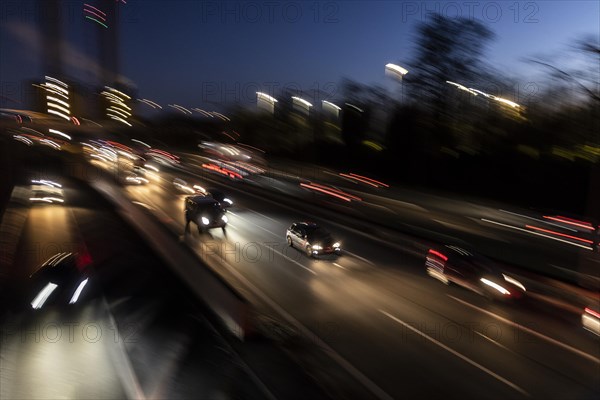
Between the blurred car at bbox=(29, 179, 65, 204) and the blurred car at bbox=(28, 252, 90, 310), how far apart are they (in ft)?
59.3

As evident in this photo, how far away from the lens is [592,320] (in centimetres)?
1079

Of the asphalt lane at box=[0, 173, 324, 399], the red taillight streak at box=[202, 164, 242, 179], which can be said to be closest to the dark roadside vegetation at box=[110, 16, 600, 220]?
the red taillight streak at box=[202, 164, 242, 179]

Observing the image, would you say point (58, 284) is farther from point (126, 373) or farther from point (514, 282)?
point (514, 282)

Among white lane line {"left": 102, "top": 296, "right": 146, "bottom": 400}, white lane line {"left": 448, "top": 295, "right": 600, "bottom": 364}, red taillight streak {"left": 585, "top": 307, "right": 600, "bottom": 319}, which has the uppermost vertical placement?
red taillight streak {"left": 585, "top": 307, "right": 600, "bottom": 319}

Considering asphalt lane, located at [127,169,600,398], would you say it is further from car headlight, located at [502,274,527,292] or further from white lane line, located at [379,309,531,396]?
car headlight, located at [502,274,527,292]

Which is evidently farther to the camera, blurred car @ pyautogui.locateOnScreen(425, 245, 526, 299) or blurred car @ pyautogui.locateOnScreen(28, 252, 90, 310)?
blurred car @ pyautogui.locateOnScreen(425, 245, 526, 299)

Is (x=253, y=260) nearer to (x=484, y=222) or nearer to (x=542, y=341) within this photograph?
(x=542, y=341)

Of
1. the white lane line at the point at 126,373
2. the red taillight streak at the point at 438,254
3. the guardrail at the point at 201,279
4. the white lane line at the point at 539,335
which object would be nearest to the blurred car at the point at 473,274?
the red taillight streak at the point at 438,254

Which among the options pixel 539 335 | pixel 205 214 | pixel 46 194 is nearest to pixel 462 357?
pixel 539 335

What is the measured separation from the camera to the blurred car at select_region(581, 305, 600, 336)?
35.0 feet

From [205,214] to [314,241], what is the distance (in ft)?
19.5

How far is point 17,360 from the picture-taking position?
834 cm

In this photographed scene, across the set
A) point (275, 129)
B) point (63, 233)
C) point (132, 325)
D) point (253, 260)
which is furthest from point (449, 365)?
point (275, 129)

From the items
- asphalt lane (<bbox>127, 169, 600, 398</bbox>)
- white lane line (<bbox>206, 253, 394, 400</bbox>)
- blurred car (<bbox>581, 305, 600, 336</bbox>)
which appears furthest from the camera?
blurred car (<bbox>581, 305, 600, 336</bbox>)
